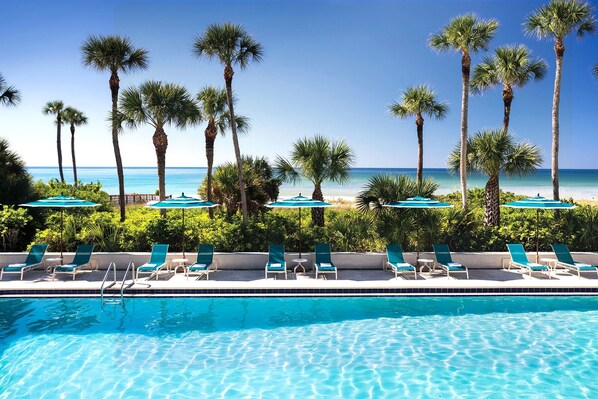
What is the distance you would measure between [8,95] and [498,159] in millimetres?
20874

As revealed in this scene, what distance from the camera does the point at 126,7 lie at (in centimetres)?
2109

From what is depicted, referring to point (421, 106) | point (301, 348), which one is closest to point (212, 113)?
point (421, 106)

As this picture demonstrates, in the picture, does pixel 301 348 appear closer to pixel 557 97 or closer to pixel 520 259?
pixel 520 259

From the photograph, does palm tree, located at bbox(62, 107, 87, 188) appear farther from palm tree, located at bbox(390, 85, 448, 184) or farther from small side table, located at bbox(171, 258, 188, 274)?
small side table, located at bbox(171, 258, 188, 274)

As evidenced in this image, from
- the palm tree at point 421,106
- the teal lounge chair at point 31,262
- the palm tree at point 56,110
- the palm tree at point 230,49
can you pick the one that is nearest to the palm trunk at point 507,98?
the palm tree at point 421,106

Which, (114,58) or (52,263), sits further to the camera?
(114,58)

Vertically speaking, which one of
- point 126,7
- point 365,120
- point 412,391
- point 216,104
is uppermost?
point 365,120

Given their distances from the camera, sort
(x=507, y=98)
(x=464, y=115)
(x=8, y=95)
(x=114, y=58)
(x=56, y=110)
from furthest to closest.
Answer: (x=56, y=110), (x=114, y=58), (x=8, y=95), (x=507, y=98), (x=464, y=115)

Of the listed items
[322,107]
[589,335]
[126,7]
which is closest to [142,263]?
[589,335]

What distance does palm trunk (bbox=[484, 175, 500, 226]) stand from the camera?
1493cm

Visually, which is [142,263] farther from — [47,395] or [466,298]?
[466,298]

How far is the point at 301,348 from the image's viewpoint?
7395mm

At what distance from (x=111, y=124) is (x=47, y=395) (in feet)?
50.2

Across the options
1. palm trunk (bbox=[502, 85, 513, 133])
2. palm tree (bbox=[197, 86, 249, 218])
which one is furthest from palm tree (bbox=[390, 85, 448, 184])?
palm tree (bbox=[197, 86, 249, 218])
